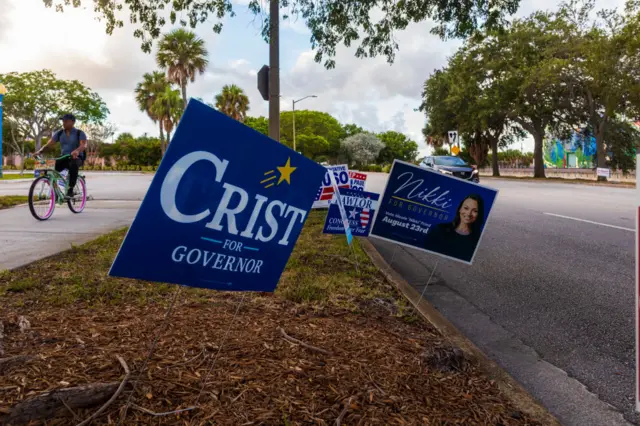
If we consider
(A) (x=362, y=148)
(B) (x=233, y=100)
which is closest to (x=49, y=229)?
(B) (x=233, y=100)

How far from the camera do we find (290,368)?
9.17 ft

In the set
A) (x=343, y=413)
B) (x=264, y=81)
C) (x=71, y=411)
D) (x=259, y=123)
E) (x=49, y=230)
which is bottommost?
(x=343, y=413)

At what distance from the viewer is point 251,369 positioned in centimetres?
275

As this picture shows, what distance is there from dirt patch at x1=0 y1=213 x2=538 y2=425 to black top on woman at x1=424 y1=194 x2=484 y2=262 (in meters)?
0.73

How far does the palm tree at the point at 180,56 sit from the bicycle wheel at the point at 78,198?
3758cm

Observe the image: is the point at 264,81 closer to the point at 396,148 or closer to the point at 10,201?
the point at 10,201

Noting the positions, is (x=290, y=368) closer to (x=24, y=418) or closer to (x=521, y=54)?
(x=24, y=418)

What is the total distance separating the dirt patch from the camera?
239cm

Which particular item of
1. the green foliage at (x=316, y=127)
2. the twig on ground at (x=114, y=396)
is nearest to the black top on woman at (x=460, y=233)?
the twig on ground at (x=114, y=396)

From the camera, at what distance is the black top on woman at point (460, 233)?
4773 millimetres

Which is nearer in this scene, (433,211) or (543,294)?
(433,211)

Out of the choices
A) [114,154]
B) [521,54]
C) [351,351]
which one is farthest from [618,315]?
[114,154]

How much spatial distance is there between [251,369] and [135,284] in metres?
2.29

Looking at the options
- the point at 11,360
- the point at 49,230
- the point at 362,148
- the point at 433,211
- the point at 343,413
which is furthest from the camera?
the point at 362,148
